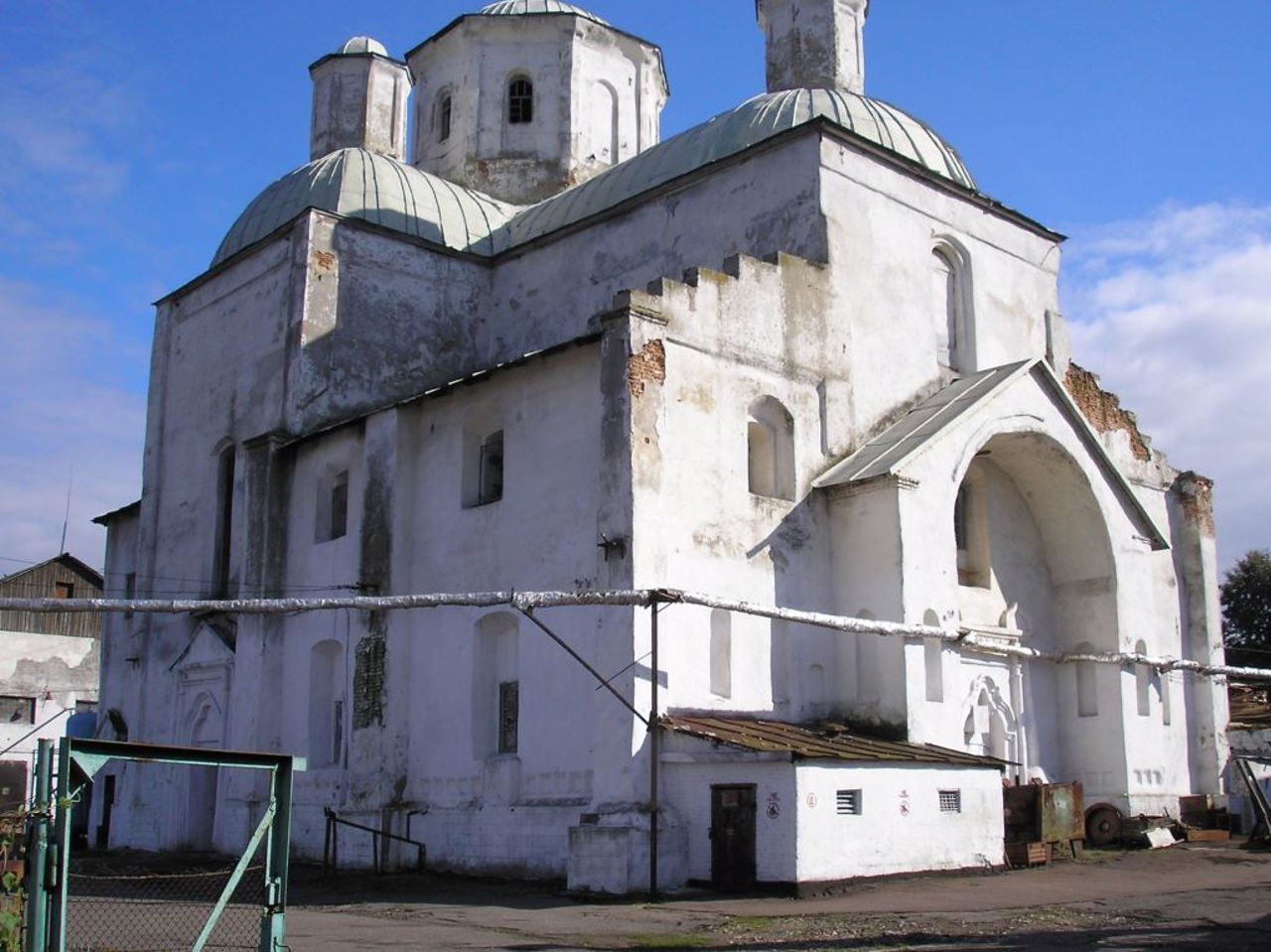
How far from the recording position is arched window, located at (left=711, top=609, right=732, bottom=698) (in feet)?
58.6

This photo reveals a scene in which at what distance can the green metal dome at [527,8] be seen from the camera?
2927 cm

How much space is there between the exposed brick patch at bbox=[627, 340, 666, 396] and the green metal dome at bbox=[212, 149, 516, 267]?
8777mm

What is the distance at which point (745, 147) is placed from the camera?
21812mm

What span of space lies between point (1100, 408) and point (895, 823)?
11.6 m

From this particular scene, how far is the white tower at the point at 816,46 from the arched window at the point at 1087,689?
10.9 meters

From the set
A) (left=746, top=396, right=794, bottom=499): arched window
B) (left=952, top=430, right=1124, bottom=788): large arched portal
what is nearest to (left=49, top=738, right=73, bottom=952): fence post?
(left=746, top=396, right=794, bottom=499): arched window

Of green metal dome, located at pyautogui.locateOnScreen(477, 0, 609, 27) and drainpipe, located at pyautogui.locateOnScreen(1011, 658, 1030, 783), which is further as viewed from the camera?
green metal dome, located at pyautogui.locateOnScreen(477, 0, 609, 27)

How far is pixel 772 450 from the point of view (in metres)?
19.5

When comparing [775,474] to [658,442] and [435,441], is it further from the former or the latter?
[435,441]

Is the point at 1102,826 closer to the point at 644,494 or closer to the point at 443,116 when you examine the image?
the point at 644,494

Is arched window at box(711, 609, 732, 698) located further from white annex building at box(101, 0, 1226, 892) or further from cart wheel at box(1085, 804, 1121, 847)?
cart wheel at box(1085, 804, 1121, 847)

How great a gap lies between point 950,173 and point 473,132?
33.6 feet

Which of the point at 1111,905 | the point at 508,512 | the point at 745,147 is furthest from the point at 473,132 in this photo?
the point at 1111,905

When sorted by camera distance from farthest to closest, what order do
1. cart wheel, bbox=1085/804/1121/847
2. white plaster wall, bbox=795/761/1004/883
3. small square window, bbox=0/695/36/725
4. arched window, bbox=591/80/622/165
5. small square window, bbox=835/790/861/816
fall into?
small square window, bbox=0/695/36/725
arched window, bbox=591/80/622/165
cart wheel, bbox=1085/804/1121/847
small square window, bbox=835/790/861/816
white plaster wall, bbox=795/761/1004/883
